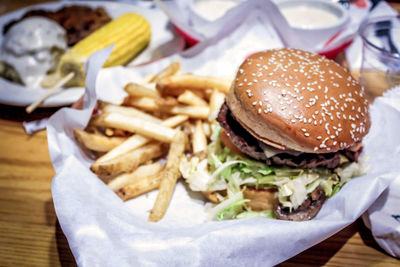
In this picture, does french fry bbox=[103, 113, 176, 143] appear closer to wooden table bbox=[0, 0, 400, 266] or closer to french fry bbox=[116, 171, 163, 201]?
french fry bbox=[116, 171, 163, 201]

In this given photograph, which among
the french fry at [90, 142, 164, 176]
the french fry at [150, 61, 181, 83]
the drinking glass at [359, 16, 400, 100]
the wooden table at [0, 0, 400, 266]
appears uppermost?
the drinking glass at [359, 16, 400, 100]

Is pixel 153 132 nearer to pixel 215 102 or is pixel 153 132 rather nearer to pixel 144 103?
pixel 144 103

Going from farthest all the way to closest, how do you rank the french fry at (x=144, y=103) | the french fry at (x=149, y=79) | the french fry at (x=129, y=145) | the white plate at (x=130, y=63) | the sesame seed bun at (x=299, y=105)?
the white plate at (x=130, y=63)
the french fry at (x=149, y=79)
the french fry at (x=144, y=103)
the french fry at (x=129, y=145)
the sesame seed bun at (x=299, y=105)

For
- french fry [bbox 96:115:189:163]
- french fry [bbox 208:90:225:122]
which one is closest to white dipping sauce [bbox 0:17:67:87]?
french fry [bbox 96:115:189:163]

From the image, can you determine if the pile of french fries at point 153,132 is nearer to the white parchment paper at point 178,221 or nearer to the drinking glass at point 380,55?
the white parchment paper at point 178,221

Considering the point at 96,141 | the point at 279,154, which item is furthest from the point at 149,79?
the point at 279,154

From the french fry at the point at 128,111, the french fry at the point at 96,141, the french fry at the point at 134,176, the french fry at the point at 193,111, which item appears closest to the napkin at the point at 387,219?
the french fry at the point at 193,111

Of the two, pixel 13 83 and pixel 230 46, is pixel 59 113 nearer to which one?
pixel 13 83

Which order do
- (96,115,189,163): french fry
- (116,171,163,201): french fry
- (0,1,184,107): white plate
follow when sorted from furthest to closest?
(0,1,184,107): white plate → (96,115,189,163): french fry → (116,171,163,201): french fry
